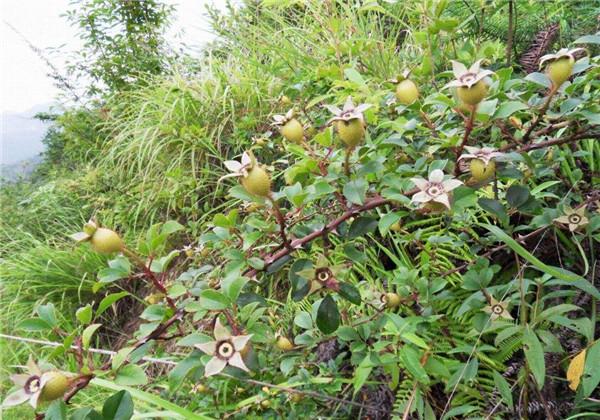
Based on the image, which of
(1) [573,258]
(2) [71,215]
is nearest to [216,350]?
(1) [573,258]

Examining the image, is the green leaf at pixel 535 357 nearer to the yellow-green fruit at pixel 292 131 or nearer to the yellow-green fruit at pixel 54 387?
the yellow-green fruit at pixel 292 131

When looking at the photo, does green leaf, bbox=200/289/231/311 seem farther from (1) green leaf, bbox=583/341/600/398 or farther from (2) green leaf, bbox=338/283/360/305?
(1) green leaf, bbox=583/341/600/398

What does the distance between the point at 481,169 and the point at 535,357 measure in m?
0.24

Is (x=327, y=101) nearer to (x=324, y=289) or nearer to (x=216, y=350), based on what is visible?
(x=324, y=289)

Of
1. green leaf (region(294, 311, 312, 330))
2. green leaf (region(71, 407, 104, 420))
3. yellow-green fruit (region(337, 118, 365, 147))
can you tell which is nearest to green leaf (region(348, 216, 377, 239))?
yellow-green fruit (region(337, 118, 365, 147))

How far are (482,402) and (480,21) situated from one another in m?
0.90

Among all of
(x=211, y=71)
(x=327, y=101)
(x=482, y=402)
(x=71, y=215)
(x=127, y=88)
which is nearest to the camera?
(x=482, y=402)

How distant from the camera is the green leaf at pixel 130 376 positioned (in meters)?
0.47

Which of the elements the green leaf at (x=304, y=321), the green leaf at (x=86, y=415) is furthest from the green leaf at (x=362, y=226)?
the green leaf at (x=86, y=415)

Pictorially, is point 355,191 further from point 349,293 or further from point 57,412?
point 57,412

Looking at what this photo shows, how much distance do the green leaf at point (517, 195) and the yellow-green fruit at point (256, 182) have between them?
31 cm

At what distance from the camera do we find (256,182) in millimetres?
492

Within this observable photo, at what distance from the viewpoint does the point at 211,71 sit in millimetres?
2326

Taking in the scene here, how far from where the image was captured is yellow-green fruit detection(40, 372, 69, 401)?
426 mm
